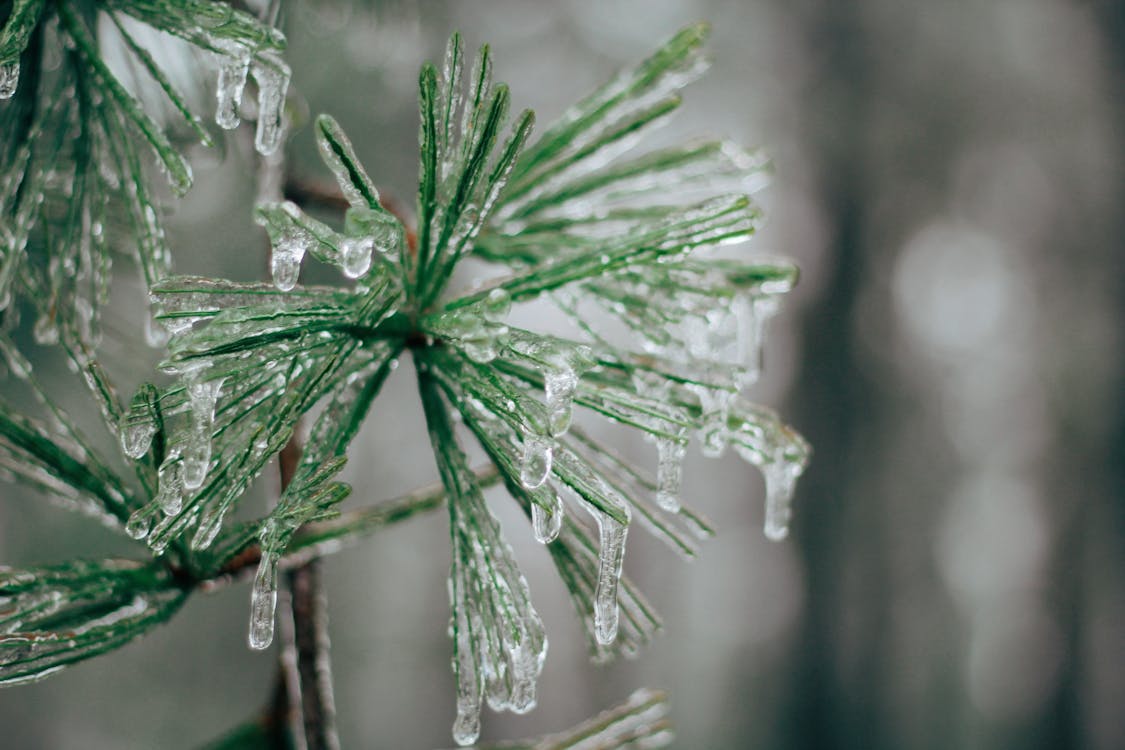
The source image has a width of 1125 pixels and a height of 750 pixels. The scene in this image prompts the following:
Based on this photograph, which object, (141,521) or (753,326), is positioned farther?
(753,326)

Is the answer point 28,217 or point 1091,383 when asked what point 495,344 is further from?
point 1091,383

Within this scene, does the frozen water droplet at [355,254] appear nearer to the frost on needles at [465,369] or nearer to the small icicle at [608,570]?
the frost on needles at [465,369]

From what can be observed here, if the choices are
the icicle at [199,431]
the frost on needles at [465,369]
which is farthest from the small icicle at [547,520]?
the icicle at [199,431]

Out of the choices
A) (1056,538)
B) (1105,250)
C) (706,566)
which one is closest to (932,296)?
(1105,250)

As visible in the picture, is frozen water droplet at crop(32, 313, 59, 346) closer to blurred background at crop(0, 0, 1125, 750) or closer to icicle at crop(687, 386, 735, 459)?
icicle at crop(687, 386, 735, 459)

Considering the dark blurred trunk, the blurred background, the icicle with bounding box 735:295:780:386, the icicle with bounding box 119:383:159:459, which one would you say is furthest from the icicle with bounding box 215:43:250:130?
the dark blurred trunk

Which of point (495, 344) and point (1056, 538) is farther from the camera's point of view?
→ point (1056, 538)

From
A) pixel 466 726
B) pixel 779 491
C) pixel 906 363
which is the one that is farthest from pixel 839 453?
pixel 466 726

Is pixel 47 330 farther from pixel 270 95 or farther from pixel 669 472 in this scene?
pixel 669 472
